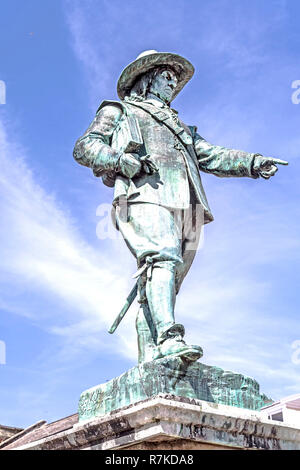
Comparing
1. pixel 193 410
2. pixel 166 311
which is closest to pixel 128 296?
pixel 166 311

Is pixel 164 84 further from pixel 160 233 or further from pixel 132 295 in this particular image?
pixel 132 295

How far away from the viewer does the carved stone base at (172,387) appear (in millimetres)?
4613

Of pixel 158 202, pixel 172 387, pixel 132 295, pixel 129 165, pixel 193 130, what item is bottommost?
pixel 172 387

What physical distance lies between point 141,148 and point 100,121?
1.58 feet

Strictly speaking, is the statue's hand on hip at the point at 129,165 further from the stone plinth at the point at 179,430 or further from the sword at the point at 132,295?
the stone plinth at the point at 179,430

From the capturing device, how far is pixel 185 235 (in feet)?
18.9

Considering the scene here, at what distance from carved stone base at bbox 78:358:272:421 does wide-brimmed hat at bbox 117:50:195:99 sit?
314 centimetres

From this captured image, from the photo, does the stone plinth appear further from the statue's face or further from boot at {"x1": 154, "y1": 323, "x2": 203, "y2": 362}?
the statue's face

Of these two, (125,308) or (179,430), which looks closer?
(179,430)

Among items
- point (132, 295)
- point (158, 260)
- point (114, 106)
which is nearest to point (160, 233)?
point (158, 260)

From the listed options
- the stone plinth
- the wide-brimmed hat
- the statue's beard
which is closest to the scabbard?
the stone plinth

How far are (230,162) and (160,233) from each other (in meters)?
1.43

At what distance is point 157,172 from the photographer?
18.7 feet

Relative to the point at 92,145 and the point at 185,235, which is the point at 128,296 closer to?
the point at 185,235
